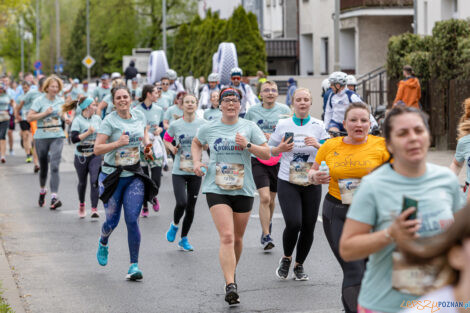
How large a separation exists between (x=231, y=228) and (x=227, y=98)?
3.85 ft

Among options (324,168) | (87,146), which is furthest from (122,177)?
(87,146)

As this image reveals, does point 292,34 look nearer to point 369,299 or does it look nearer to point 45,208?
point 45,208

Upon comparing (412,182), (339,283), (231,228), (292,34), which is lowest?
(339,283)

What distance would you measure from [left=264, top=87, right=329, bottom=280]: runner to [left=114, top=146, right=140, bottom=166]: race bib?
1.43 meters

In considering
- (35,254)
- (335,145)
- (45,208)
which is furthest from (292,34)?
(335,145)

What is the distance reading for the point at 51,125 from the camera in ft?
46.7

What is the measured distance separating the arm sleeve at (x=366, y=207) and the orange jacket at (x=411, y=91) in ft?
58.9

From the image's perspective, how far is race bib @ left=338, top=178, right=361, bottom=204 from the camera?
6.46 metres

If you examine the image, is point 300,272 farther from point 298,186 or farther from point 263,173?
point 263,173

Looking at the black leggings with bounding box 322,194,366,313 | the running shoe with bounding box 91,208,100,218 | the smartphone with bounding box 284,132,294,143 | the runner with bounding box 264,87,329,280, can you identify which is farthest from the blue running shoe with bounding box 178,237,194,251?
the black leggings with bounding box 322,194,366,313

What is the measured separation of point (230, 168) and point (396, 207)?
3.90 meters

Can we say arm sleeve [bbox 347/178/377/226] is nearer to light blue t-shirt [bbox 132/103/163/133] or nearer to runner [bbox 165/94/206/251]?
runner [bbox 165/94/206/251]

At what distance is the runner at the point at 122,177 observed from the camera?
8.73 meters

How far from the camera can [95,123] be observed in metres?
12.8
